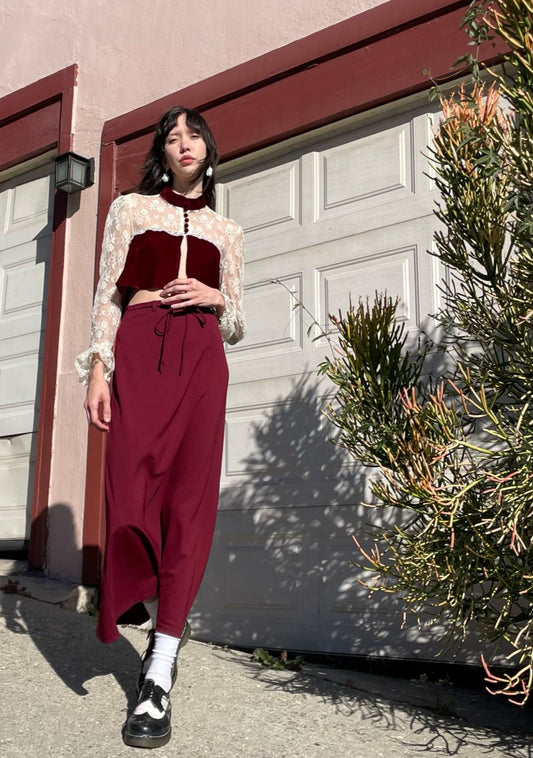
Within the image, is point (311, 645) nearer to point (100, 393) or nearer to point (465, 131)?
point (100, 393)

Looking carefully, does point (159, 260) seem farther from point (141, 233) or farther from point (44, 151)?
point (44, 151)

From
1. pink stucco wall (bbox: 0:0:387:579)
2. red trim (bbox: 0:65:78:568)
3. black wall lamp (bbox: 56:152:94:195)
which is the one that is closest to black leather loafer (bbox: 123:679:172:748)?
pink stucco wall (bbox: 0:0:387:579)

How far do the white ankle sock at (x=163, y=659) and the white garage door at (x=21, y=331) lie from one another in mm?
2964

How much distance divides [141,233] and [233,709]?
1573mm

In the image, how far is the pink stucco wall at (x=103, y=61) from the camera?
4.91 metres

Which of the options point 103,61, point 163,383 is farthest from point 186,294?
point 103,61

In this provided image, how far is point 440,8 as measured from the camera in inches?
163

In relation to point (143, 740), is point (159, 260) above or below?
above

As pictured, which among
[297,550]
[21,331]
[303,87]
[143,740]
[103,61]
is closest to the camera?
[143,740]

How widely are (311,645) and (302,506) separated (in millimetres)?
621

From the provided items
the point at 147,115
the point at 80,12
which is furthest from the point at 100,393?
the point at 80,12

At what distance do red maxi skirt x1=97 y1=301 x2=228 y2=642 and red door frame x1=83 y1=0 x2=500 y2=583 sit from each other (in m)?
1.77

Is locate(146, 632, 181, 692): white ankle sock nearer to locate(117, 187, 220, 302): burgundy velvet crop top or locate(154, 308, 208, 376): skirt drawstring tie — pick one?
locate(154, 308, 208, 376): skirt drawstring tie

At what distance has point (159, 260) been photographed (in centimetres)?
300
